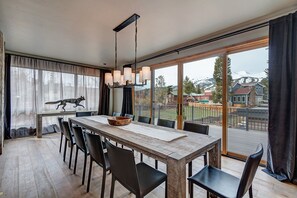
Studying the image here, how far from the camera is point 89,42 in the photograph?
3.33 meters

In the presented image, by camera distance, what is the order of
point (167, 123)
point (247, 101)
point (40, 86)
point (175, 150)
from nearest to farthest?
point (175, 150)
point (167, 123)
point (247, 101)
point (40, 86)

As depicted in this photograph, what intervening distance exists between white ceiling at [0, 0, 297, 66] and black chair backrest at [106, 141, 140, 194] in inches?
75.6

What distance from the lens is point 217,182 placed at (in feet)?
4.34

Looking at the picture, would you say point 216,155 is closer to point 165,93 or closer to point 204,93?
point 204,93

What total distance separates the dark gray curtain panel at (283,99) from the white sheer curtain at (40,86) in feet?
17.5

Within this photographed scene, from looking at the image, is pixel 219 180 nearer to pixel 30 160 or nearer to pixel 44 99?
pixel 30 160

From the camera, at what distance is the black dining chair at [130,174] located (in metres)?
1.16

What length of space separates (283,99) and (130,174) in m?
2.41

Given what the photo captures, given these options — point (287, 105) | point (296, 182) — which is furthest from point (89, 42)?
point (296, 182)

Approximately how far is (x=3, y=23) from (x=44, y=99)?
102 inches

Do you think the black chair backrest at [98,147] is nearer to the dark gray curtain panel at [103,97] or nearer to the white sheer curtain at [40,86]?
the white sheer curtain at [40,86]

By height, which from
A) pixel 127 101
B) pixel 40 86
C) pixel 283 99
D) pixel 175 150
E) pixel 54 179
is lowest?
pixel 54 179

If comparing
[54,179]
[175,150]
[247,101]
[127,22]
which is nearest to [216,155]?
[175,150]

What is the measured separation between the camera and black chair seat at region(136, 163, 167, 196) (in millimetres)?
1248
